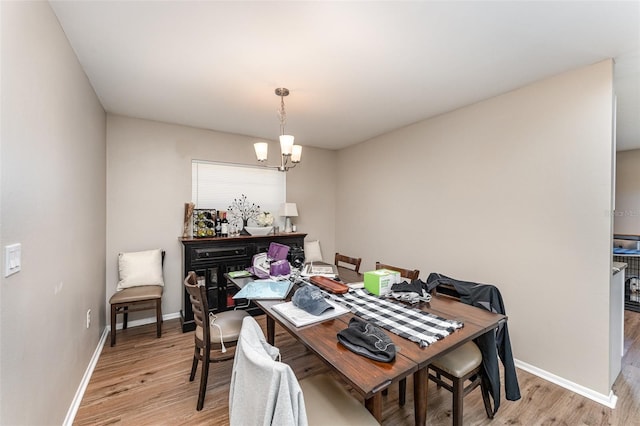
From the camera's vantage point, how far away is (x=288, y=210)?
397 centimetres

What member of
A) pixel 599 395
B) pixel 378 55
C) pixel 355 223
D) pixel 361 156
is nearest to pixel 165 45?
pixel 378 55

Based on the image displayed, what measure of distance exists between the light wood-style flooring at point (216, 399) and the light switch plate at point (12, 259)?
4.35ft

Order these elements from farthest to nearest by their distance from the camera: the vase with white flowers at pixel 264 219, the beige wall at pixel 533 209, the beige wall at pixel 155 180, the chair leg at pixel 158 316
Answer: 1. the vase with white flowers at pixel 264 219
2. the beige wall at pixel 155 180
3. the chair leg at pixel 158 316
4. the beige wall at pixel 533 209

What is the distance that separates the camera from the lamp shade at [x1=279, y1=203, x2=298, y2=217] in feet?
13.0

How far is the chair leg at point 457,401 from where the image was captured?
1509mm

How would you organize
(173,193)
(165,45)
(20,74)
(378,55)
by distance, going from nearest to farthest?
(20,74) → (165,45) → (378,55) → (173,193)

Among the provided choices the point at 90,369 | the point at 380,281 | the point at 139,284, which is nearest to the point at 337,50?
the point at 380,281

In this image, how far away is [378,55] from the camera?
1.95 m

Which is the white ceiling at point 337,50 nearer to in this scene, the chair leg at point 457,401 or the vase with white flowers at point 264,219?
the vase with white flowers at point 264,219

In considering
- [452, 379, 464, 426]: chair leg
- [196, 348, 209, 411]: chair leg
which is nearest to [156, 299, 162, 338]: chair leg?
[196, 348, 209, 411]: chair leg

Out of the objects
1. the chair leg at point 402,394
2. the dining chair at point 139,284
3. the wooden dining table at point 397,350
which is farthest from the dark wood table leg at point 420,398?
the dining chair at point 139,284

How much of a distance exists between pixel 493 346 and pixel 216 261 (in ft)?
9.46

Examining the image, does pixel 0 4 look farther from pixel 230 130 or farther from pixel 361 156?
pixel 361 156

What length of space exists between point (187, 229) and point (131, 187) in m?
0.80
